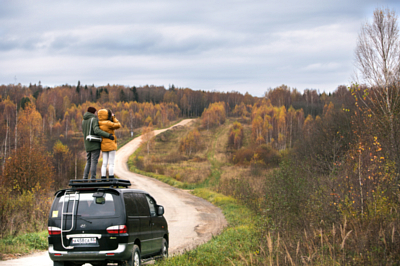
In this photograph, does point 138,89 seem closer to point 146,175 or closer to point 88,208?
point 146,175

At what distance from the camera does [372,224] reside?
703 centimetres

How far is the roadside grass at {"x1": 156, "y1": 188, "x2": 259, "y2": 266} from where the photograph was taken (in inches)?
335

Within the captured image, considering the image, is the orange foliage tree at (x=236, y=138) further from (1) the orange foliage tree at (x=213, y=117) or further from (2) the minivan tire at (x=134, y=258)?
(2) the minivan tire at (x=134, y=258)

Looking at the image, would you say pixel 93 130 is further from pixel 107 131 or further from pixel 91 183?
pixel 91 183

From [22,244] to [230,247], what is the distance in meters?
7.45

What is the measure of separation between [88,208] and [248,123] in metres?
124

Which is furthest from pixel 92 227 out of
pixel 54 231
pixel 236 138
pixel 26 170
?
pixel 236 138

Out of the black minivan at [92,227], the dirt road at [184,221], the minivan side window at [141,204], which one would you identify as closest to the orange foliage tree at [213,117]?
the dirt road at [184,221]

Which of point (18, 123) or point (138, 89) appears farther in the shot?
point (138, 89)

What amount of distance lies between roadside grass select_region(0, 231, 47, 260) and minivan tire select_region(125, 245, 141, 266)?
557 centimetres

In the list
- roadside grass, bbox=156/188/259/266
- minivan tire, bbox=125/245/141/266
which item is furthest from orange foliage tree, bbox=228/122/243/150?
minivan tire, bbox=125/245/141/266

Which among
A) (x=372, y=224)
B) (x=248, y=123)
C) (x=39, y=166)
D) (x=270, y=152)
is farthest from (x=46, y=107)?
(x=372, y=224)

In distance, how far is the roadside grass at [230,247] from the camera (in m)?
8.52

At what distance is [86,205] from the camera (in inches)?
285
